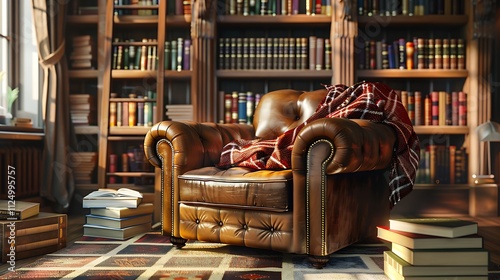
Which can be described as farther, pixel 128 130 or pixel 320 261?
pixel 128 130

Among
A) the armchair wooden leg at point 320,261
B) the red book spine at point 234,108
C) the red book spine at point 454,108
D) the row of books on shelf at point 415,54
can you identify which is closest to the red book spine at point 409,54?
the row of books on shelf at point 415,54

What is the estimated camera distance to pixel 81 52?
415 cm

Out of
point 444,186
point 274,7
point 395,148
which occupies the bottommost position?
point 444,186

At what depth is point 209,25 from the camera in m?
3.93

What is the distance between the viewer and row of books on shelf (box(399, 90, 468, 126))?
3969 mm

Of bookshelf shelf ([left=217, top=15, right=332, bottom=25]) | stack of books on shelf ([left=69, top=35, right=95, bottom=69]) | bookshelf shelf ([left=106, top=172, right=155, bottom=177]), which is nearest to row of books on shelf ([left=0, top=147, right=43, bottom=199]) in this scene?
bookshelf shelf ([left=106, top=172, right=155, bottom=177])

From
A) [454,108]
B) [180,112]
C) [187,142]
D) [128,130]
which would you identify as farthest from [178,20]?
[454,108]

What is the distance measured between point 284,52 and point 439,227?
2.52m

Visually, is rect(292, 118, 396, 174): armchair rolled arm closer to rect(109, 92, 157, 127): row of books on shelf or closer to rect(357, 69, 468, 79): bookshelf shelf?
rect(357, 69, 468, 79): bookshelf shelf

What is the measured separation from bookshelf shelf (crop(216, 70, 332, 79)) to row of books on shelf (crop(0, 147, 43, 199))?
1483 mm

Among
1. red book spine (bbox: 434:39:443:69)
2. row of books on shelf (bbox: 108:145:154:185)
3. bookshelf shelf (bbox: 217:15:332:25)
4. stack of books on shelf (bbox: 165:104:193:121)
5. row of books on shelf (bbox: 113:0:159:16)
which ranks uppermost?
row of books on shelf (bbox: 113:0:159:16)

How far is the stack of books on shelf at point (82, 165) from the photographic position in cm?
405

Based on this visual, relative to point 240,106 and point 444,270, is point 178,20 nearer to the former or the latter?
point 240,106

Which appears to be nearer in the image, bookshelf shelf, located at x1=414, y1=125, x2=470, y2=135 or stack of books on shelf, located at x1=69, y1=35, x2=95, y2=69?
bookshelf shelf, located at x1=414, y1=125, x2=470, y2=135
